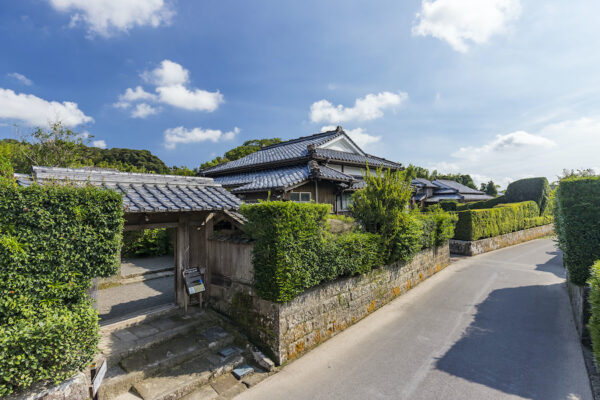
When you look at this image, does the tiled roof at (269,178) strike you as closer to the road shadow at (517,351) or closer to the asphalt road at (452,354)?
the asphalt road at (452,354)

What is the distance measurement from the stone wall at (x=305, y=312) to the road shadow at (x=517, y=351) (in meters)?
2.70

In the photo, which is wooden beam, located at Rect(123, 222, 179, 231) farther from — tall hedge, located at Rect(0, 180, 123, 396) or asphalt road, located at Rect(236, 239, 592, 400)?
asphalt road, located at Rect(236, 239, 592, 400)

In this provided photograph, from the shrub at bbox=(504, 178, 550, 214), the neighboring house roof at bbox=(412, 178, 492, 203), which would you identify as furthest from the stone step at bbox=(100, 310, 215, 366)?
the neighboring house roof at bbox=(412, 178, 492, 203)

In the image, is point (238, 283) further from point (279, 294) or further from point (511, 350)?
point (511, 350)

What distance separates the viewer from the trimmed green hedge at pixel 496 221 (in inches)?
703

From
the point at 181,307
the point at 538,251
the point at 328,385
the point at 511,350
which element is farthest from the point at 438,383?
the point at 538,251

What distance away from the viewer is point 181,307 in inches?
296

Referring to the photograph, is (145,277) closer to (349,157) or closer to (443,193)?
(349,157)

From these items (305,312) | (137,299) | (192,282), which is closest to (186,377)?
(192,282)

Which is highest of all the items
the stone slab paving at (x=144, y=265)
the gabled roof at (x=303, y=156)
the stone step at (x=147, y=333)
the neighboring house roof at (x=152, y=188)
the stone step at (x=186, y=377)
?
the gabled roof at (x=303, y=156)

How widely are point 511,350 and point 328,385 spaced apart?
16.2ft

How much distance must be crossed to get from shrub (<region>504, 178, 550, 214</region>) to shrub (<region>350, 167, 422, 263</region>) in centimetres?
2459

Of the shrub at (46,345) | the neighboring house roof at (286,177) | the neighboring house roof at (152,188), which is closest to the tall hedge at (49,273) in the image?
the shrub at (46,345)

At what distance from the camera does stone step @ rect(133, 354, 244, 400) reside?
491 cm
